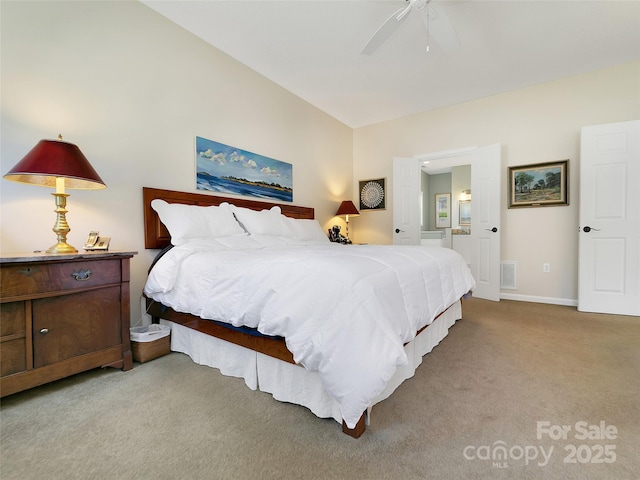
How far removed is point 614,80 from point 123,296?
211 inches

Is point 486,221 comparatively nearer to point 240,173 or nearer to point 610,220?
point 610,220

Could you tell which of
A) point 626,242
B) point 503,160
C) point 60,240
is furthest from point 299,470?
point 503,160

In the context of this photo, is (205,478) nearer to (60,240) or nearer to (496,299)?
(60,240)

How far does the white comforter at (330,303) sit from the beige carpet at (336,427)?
0.92 ft

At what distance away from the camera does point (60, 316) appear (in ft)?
5.09

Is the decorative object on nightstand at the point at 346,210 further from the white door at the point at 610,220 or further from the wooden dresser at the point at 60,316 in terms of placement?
the wooden dresser at the point at 60,316

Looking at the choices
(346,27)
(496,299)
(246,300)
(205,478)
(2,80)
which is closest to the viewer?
(205,478)

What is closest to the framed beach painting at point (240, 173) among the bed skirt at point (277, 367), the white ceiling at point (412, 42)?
the white ceiling at point (412, 42)

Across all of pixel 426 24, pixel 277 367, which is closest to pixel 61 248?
pixel 277 367

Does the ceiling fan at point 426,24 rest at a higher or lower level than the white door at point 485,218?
higher

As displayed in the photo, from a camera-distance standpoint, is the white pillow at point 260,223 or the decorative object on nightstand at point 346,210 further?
the decorative object on nightstand at point 346,210

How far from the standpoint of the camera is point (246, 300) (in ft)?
4.91

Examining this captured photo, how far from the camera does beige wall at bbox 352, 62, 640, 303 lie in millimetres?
3328

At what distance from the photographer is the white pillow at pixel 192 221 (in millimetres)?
2266
